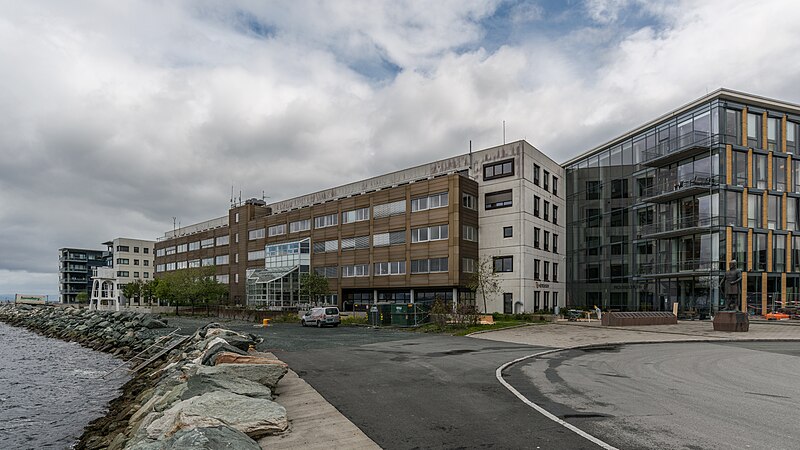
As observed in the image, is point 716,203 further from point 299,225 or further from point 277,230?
point 277,230

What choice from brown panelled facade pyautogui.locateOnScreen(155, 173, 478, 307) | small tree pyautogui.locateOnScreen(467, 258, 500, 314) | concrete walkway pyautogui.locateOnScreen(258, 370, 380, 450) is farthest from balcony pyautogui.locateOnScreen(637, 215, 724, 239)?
concrete walkway pyautogui.locateOnScreen(258, 370, 380, 450)

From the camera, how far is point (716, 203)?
3981 cm

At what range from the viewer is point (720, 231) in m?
39.4

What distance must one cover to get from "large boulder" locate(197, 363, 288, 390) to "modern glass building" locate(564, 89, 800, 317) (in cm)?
3820

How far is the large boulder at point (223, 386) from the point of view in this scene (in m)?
10.3

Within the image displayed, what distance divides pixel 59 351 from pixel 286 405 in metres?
31.4

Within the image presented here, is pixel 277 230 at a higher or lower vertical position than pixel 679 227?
higher

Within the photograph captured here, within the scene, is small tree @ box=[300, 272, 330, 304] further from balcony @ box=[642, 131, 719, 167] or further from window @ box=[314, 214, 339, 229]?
balcony @ box=[642, 131, 719, 167]

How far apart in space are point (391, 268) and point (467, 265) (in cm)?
874

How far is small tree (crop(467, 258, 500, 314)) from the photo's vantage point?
42.4 metres

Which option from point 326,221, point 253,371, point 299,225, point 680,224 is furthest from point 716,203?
point 299,225

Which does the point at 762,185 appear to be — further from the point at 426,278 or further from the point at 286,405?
the point at 286,405

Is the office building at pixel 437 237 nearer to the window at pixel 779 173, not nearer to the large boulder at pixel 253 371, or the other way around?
the window at pixel 779 173

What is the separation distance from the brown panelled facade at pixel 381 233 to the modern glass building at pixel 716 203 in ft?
53.7
